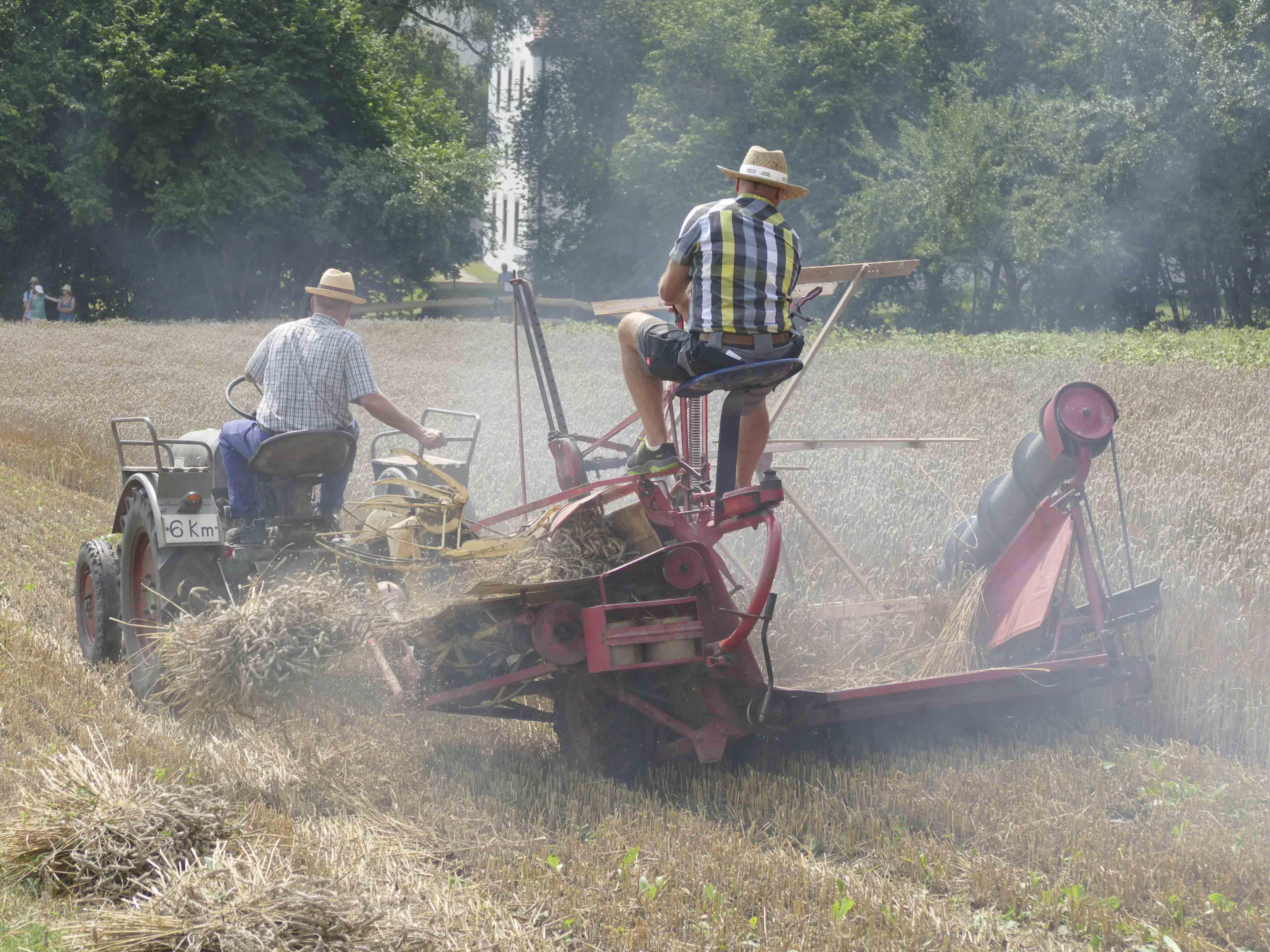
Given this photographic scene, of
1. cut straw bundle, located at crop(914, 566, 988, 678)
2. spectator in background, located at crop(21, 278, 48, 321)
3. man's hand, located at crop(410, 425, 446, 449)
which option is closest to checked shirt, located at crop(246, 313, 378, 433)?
man's hand, located at crop(410, 425, 446, 449)

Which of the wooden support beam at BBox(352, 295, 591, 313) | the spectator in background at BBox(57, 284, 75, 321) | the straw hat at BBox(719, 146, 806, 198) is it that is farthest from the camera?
the wooden support beam at BBox(352, 295, 591, 313)

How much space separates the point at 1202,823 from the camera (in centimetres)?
476

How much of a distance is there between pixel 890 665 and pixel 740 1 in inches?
1367

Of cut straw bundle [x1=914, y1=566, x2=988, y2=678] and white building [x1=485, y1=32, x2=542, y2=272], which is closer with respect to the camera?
cut straw bundle [x1=914, y1=566, x2=988, y2=678]

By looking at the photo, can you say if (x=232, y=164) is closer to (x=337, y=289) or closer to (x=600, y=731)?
(x=337, y=289)

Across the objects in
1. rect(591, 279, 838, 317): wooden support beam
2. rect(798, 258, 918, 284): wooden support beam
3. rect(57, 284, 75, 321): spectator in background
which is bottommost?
rect(591, 279, 838, 317): wooden support beam

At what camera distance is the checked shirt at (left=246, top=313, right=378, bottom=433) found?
611cm

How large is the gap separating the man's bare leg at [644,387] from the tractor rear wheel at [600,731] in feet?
3.43

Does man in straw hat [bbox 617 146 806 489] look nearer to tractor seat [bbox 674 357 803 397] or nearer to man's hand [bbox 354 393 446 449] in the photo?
tractor seat [bbox 674 357 803 397]

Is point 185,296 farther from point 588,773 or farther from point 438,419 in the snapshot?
point 588,773

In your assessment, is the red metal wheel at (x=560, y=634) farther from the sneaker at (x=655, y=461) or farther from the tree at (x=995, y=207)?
the tree at (x=995, y=207)

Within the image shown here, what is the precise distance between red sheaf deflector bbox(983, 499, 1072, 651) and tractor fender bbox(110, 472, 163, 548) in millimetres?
3858

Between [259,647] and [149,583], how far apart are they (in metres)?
1.95

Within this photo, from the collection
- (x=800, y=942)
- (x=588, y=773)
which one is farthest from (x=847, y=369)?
(x=800, y=942)
